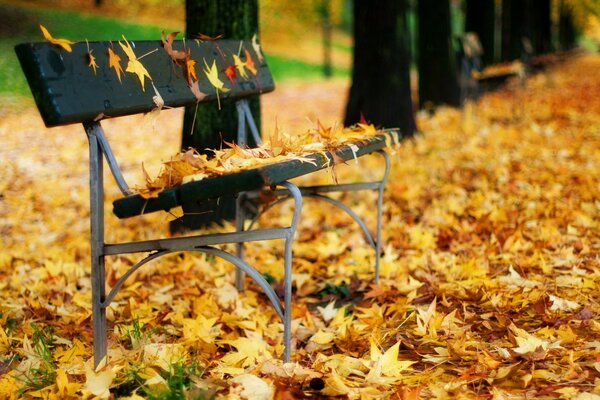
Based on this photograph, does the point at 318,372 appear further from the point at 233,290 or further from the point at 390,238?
the point at 390,238

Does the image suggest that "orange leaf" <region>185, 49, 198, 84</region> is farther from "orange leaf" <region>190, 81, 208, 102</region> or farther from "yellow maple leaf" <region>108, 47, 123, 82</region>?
"yellow maple leaf" <region>108, 47, 123, 82</region>

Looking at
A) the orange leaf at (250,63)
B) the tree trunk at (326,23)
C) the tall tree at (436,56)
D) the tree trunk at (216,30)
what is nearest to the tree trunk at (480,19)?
the tall tree at (436,56)

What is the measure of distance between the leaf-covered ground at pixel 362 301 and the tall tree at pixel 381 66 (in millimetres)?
1009

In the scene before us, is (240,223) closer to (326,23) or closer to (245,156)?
(245,156)

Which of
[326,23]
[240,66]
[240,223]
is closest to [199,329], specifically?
[240,223]

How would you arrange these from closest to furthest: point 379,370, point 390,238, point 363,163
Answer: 1. point 379,370
2. point 390,238
3. point 363,163

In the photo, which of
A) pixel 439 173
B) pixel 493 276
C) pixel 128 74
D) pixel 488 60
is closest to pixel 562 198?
pixel 439 173

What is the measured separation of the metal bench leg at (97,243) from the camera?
7.75 ft

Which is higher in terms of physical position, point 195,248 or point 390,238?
point 195,248

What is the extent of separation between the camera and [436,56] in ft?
31.7

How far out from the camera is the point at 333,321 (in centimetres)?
295

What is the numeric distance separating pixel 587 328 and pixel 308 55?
91.4 ft

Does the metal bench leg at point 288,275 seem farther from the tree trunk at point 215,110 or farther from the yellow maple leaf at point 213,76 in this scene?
the tree trunk at point 215,110

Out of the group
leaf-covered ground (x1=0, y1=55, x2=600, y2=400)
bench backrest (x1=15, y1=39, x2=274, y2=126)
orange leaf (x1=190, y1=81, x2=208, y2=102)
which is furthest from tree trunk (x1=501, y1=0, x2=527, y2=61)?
orange leaf (x1=190, y1=81, x2=208, y2=102)
